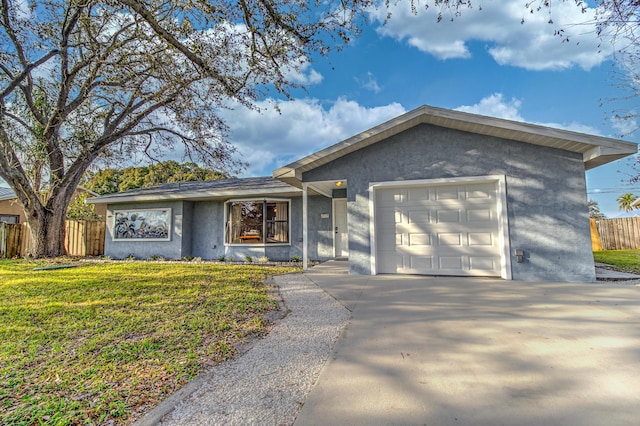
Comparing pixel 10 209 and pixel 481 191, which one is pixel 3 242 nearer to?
pixel 10 209

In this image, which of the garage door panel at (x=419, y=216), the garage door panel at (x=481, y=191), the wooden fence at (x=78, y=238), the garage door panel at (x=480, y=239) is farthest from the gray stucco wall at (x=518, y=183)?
the wooden fence at (x=78, y=238)

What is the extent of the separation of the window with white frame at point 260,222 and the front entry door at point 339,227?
1904 mm

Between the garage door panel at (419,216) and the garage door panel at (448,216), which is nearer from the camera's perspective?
the garage door panel at (448,216)

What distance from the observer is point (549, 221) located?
631 cm

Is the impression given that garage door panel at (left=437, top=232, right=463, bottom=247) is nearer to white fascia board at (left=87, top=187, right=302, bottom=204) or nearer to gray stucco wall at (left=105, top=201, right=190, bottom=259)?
white fascia board at (left=87, top=187, right=302, bottom=204)

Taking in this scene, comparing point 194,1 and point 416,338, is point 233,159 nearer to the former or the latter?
point 194,1

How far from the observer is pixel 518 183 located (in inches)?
257

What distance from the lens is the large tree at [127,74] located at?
582 centimetres

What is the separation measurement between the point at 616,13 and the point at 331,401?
623 cm

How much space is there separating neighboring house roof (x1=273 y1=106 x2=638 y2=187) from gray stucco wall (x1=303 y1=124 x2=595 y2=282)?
177 millimetres

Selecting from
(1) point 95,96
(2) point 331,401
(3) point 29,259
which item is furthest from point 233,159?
(2) point 331,401

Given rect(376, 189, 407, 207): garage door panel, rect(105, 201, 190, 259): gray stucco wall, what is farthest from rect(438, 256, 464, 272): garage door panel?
rect(105, 201, 190, 259): gray stucco wall

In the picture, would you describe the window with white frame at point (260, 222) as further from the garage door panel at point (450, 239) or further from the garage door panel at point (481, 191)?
the garage door panel at point (481, 191)

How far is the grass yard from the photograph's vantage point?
2.27 metres
